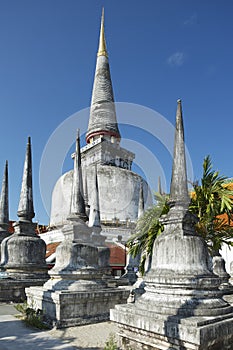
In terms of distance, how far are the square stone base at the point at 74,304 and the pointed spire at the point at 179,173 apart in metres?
3.55

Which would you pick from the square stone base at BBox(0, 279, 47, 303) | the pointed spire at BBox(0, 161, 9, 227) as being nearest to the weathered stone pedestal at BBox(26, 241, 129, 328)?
the square stone base at BBox(0, 279, 47, 303)

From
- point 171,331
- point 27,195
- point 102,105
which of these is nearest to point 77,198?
point 27,195

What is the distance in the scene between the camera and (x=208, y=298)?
5086 mm

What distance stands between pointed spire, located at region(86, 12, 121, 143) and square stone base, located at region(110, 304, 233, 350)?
35.0m

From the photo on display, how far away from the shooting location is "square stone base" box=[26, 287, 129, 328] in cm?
720

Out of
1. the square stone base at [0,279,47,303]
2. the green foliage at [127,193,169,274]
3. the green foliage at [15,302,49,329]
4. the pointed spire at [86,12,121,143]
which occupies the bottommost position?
the green foliage at [15,302,49,329]

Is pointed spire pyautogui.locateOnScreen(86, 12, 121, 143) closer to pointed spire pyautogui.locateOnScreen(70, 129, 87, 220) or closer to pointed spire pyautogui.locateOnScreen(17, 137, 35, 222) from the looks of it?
pointed spire pyautogui.locateOnScreen(17, 137, 35, 222)

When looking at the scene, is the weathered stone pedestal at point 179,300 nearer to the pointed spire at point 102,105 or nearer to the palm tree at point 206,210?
the palm tree at point 206,210

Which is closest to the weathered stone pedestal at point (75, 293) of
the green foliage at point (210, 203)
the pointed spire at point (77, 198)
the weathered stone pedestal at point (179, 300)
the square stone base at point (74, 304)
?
the square stone base at point (74, 304)

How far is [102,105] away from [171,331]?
38639 millimetres

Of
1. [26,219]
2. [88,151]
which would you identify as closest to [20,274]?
[26,219]

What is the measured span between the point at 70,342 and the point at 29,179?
23.9 feet

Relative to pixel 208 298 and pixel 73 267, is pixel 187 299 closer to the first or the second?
pixel 208 298

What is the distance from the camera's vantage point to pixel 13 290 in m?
10.3
